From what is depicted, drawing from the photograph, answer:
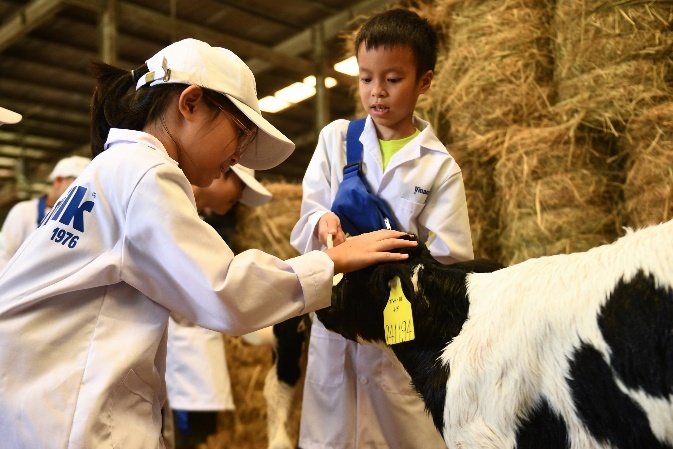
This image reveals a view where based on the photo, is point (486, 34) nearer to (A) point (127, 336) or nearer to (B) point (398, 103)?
(B) point (398, 103)

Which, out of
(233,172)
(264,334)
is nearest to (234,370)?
(264,334)

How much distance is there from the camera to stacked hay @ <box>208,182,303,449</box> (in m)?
4.00

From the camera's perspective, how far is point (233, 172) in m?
3.62

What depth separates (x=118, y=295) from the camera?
5.54 feet

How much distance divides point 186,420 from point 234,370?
0.47m

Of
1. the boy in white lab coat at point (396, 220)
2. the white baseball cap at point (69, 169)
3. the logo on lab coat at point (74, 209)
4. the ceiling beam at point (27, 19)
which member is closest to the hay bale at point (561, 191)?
the boy in white lab coat at point (396, 220)

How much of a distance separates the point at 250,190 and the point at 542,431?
242cm

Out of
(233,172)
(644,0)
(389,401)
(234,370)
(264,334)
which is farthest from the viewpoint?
(234,370)

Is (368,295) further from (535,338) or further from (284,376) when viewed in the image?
(284,376)

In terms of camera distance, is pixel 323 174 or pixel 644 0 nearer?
pixel 323 174

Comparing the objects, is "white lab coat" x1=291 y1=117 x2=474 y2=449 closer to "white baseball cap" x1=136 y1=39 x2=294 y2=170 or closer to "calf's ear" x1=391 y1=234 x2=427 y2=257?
"calf's ear" x1=391 y1=234 x2=427 y2=257

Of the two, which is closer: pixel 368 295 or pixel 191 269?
pixel 191 269

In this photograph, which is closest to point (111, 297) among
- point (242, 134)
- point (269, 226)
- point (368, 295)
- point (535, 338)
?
point (242, 134)

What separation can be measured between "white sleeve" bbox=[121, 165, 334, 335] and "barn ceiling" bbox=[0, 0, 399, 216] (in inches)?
116
